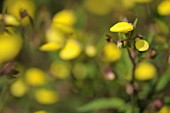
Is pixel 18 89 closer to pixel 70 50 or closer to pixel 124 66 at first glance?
pixel 70 50

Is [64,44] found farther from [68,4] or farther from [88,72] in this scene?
[68,4]

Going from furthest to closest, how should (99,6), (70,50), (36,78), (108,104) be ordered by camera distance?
(99,6), (36,78), (70,50), (108,104)

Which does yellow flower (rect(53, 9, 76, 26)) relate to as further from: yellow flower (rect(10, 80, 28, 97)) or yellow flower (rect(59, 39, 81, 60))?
yellow flower (rect(10, 80, 28, 97))

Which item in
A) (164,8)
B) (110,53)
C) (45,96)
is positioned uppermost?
(164,8)

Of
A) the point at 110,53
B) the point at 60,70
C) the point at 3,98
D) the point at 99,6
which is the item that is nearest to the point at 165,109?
the point at 110,53

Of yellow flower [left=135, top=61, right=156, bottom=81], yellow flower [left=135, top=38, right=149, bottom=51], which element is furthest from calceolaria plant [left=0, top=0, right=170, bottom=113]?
yellow flower [left=135, top=38, right=149, bottom=51]
